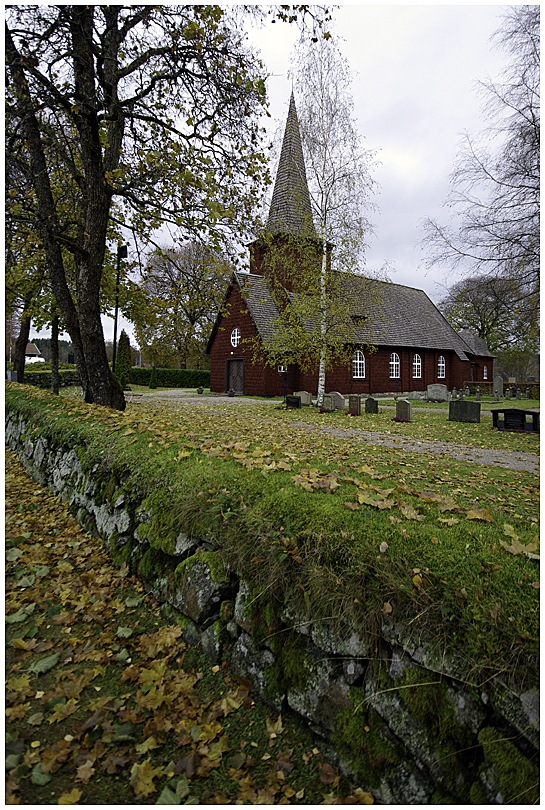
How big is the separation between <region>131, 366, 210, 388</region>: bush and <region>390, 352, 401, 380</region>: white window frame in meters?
18.3

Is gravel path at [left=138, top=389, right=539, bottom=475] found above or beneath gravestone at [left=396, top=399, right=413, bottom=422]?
beneath

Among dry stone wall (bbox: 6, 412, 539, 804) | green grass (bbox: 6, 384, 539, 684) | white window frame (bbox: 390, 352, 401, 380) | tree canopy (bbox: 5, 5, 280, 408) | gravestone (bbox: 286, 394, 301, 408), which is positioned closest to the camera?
dry stone wall (bbox: 6, 412, 539, 804)

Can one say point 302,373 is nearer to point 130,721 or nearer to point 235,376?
point 235,376

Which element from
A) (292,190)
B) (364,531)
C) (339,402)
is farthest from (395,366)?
(364,531)

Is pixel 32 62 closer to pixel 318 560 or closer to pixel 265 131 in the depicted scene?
pixel 265 131

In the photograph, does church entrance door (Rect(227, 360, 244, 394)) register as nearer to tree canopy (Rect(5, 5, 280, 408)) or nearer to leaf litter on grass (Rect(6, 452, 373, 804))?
tree canopy (Rect(5, 5, 280, 408))

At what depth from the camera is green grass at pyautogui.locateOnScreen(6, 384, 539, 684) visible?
2.30 metres

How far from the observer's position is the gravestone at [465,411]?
1435 cm

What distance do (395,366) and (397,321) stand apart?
3603mm

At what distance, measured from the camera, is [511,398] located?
2978 centimetres

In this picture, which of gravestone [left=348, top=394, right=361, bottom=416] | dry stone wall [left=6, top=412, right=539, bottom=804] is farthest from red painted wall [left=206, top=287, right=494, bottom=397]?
dry stone wall [left=6, top=412, right=539, bottom=804]

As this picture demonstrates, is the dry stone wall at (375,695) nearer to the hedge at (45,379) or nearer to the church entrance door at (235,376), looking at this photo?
the church entrance door at (235,376)

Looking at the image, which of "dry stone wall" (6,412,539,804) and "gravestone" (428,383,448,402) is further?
"gravestone" (428,383,448,402)

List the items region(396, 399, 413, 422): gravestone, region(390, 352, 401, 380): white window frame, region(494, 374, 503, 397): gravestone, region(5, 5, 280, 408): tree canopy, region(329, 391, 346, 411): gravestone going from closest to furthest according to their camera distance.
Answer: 1. region(5, 5, 280, 408): tree canopy
2. region(396, 399, 413, 422): gravestone
3. region(329, 391, 346, 411): gravestone
4. region(494, 374, 503, 397): gravestone
5. region(390, 352, 401, 380): white window frame
